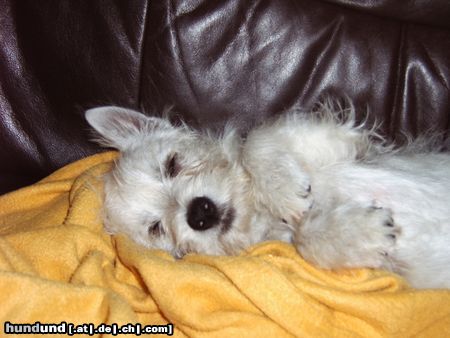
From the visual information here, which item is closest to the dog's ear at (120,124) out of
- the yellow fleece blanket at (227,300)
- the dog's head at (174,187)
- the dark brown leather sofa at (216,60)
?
the dog's head at (174,187)

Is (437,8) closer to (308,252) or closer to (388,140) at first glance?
(388,140)

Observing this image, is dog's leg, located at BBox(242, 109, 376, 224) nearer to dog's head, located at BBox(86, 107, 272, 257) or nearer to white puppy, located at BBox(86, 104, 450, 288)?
white puppy, located at BBox(86, 104, 450, 288)

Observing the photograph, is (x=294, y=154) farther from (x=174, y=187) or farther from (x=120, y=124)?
(x=120, y=124)

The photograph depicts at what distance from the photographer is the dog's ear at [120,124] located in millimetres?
2430

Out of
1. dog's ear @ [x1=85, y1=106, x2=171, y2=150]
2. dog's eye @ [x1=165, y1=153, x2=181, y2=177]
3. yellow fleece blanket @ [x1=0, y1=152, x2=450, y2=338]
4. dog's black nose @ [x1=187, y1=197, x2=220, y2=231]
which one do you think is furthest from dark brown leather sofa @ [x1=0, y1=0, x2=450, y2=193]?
yellow fleece blanket @ [x1=0, y1=152, x2=450, y2=338]

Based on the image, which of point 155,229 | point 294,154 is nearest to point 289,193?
point 294,154

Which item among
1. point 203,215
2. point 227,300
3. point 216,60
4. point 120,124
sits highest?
point 216,60

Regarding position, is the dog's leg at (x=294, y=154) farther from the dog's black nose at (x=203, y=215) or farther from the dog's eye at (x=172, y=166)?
the dog's eye at (x=172, y=166)

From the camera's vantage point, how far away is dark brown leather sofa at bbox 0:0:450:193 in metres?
2.45

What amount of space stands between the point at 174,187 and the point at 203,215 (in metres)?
0.22

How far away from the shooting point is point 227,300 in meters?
1.84

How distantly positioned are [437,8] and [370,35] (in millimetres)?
306

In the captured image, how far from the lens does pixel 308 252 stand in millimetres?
1897

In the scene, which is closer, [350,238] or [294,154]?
[350,238]
